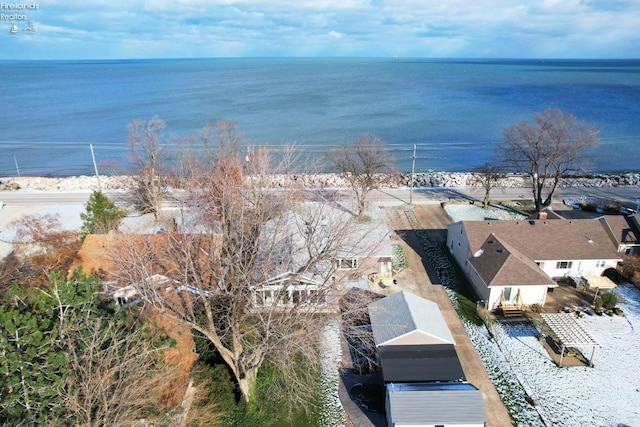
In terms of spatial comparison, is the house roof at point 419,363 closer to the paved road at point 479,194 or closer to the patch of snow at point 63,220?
the paved road at point 479,194

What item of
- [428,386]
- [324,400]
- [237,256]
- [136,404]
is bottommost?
[324,400]

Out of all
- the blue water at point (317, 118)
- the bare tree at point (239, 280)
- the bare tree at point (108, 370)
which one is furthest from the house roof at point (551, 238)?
the blue water at point (317, 118)

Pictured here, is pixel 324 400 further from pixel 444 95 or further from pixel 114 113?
pixel 444 95

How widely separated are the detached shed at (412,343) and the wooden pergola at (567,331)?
18.2ft

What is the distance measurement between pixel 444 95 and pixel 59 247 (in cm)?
11542

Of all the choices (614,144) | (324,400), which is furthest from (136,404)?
(614,144)

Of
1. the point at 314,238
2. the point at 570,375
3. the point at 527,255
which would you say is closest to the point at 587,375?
the point at 570,375

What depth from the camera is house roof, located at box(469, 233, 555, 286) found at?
23.5 metres

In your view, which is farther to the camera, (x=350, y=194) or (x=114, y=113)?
(x=114, y=113)

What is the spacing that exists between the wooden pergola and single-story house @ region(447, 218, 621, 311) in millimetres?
2044

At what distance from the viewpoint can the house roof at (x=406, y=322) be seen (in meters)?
18.9

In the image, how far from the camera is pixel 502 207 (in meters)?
39.1

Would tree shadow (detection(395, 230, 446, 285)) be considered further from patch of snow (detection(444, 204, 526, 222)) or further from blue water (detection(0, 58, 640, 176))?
blue water (detection(0, 58, 640, 176))

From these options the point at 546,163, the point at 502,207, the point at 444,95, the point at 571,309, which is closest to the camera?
the point at 571,309
